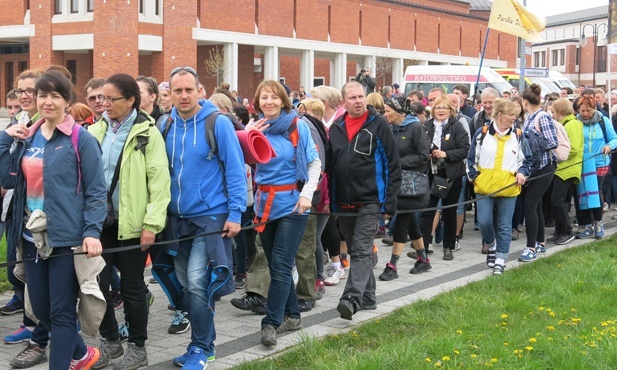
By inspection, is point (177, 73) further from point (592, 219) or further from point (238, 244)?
point (592, 219)

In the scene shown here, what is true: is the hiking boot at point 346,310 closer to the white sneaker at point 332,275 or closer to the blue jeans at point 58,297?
the white sneaker at point 332,275

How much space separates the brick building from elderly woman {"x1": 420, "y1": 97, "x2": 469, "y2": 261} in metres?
35.8

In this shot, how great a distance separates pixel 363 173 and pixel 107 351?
8.59ft

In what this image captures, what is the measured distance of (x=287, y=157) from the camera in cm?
684

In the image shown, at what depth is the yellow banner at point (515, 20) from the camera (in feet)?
55.7

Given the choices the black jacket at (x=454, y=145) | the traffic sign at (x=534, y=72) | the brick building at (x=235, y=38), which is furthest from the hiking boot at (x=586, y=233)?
the brick building at (x=235, y=38)

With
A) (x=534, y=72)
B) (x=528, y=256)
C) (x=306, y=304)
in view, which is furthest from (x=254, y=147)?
(x=534, y=72)

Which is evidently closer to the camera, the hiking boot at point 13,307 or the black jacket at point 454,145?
the hiking boot at point 13,307

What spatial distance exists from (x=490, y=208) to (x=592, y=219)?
331 cm

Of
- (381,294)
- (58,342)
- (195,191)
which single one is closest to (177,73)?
(195,191)

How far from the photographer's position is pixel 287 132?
6.90 metres

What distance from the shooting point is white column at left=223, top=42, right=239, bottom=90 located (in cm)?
5097

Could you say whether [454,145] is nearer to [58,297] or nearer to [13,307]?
[13,307]

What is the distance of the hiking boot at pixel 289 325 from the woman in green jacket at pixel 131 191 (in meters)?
1.25
